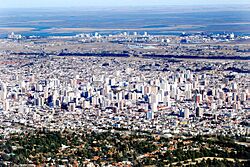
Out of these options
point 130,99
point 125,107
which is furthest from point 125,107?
point 130,99

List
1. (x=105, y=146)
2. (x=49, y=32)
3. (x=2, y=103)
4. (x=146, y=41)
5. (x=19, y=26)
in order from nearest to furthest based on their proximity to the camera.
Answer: (x=105, y=146), (x=2, y=103), (x=146, y=41), (x=49, y=32), (x=19, y=26)

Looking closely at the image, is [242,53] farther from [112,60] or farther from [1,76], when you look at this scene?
[1,76]

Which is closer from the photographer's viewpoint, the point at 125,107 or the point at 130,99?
the point at 125,107

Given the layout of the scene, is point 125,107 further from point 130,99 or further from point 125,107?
point 130,99

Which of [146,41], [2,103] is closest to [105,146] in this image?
[2,103]

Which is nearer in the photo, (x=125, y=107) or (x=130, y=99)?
(x=125, y=107)

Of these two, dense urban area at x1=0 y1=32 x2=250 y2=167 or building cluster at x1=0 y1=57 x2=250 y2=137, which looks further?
building cluster at x1=0 y1=57 x2=250 y2=137
